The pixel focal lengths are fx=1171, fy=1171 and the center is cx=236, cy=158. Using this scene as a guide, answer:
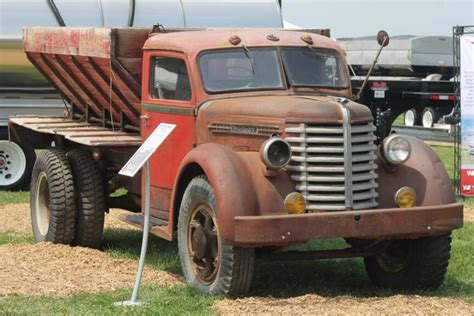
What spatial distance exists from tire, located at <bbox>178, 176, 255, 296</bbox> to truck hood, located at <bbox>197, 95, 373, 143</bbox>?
0.55 meters

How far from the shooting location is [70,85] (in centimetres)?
1224

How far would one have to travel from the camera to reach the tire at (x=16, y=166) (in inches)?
691

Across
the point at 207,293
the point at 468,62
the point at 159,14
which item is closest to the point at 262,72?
the point at 207,293

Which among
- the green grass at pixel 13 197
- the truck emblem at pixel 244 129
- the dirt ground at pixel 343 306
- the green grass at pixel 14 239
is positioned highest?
the truck emblem at pixel 244 129

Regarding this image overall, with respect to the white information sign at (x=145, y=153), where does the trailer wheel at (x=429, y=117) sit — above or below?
below

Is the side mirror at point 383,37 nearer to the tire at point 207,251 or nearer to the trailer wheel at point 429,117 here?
the tire at point 207,251

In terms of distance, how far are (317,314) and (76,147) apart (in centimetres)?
447

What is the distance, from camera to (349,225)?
8344mm

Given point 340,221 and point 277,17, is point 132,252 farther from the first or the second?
point 277,17

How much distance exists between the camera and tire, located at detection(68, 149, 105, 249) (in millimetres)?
11000

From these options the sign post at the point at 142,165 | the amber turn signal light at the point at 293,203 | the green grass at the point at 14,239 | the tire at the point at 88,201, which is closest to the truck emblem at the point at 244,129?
the amber turn signal light at the point at 293,203

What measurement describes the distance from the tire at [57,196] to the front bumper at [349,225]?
Result: 3.26 m

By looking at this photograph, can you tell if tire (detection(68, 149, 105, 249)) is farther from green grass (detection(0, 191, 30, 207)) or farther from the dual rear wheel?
green grass (detection(0, 191, 30, 207))

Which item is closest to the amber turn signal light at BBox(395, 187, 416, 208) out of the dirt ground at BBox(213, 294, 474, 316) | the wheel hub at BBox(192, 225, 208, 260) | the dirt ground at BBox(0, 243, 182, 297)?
the dirt ground at BBox(213, 294, 474, 316)
